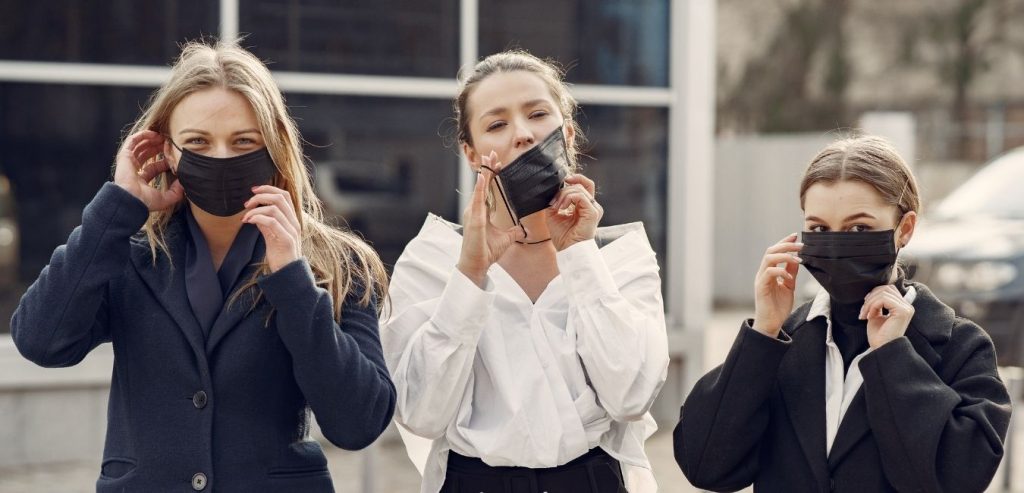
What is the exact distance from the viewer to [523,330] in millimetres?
2951

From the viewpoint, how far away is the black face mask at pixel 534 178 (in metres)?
2.86

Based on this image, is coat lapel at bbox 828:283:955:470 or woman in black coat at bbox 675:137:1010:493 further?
coat lapel at bbox 828:283:955:470

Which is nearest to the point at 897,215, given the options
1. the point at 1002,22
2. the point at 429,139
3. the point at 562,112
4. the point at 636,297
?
the point at 636,297

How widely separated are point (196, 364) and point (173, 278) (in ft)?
0.72

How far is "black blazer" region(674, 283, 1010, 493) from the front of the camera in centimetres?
264

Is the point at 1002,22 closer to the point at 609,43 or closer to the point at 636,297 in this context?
the point at 609,43

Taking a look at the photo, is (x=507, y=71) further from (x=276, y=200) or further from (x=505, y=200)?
(x=276, y=200)

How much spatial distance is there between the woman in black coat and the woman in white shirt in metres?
0.22

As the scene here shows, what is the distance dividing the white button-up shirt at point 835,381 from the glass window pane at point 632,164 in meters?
5.01

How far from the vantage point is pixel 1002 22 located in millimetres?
21984

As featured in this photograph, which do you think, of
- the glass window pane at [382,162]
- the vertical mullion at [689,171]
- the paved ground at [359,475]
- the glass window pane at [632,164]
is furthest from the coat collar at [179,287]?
the vertical mullion at [689,171]

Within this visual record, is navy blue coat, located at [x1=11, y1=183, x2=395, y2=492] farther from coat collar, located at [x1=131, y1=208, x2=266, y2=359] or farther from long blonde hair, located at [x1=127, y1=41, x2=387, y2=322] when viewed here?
long blonde hair, located at [x1=127, y1=41, x2=387, y2=322]

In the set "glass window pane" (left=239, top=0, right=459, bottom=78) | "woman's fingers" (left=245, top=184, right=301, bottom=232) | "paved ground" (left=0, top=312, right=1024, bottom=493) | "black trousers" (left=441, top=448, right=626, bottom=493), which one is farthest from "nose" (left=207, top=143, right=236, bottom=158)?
"glass window pane" (left=239, top=0, right=459, bottom=78)

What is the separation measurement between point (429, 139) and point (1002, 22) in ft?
57.2
